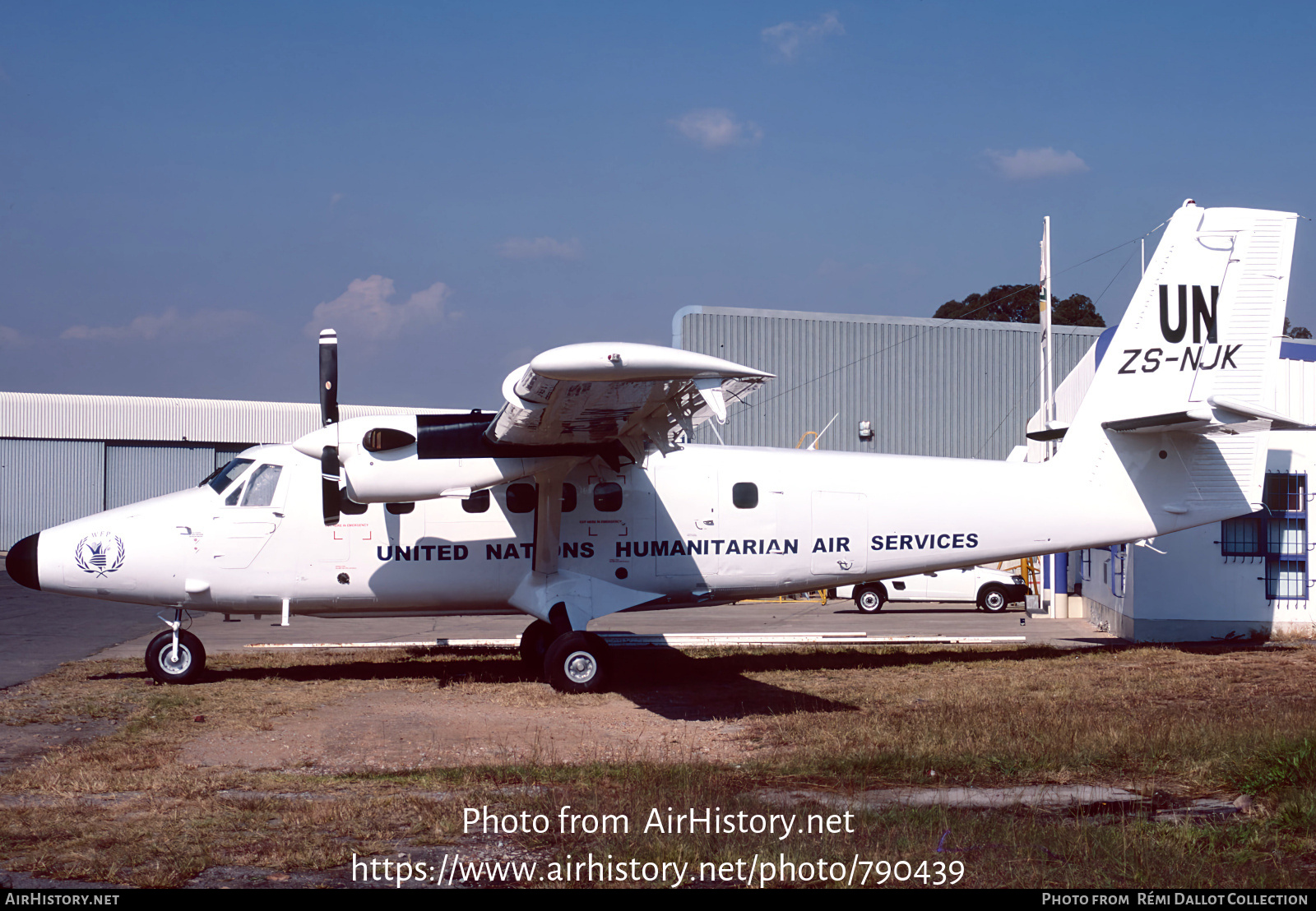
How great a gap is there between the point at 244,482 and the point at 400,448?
312cm

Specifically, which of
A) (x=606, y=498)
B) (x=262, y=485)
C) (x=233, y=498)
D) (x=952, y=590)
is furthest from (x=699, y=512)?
(x=952, y=590)

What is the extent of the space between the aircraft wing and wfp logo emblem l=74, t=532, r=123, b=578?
524cm

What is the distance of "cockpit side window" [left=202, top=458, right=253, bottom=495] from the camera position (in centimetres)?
1327

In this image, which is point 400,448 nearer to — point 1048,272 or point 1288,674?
point 1288,674

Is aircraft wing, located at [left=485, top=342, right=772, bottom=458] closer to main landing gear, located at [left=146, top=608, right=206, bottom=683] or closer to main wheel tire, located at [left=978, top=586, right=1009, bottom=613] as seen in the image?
main landing gear, located at [left=146, top=608, right=206, bottom=683]

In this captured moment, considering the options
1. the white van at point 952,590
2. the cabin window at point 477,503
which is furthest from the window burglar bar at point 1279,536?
the cabin window at point 477,503

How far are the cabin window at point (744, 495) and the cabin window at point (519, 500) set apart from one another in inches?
104

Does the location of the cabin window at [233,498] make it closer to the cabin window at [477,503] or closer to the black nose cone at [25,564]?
the black nose cone at [25,564]

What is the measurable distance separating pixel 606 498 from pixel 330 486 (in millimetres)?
3418

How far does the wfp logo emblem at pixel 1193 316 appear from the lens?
13938mm

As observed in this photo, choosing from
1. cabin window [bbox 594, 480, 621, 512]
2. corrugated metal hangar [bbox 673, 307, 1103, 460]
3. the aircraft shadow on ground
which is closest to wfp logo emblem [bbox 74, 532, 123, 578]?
the aircraft shadow on ground

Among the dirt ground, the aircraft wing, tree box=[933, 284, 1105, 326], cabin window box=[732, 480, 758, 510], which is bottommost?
the dirt ground

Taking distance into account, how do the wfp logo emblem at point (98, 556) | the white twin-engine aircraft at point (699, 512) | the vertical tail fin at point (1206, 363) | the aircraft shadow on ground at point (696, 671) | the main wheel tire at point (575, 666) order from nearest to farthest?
the aircraft shadow on ground at point (696, 671) < the main wheel tire at point (575, 666) < the wfp logo emblem at point (98, 556) < the white twin-engine aircraft at point (699, 512) < the vertical tail fin at point (1206, 363)
